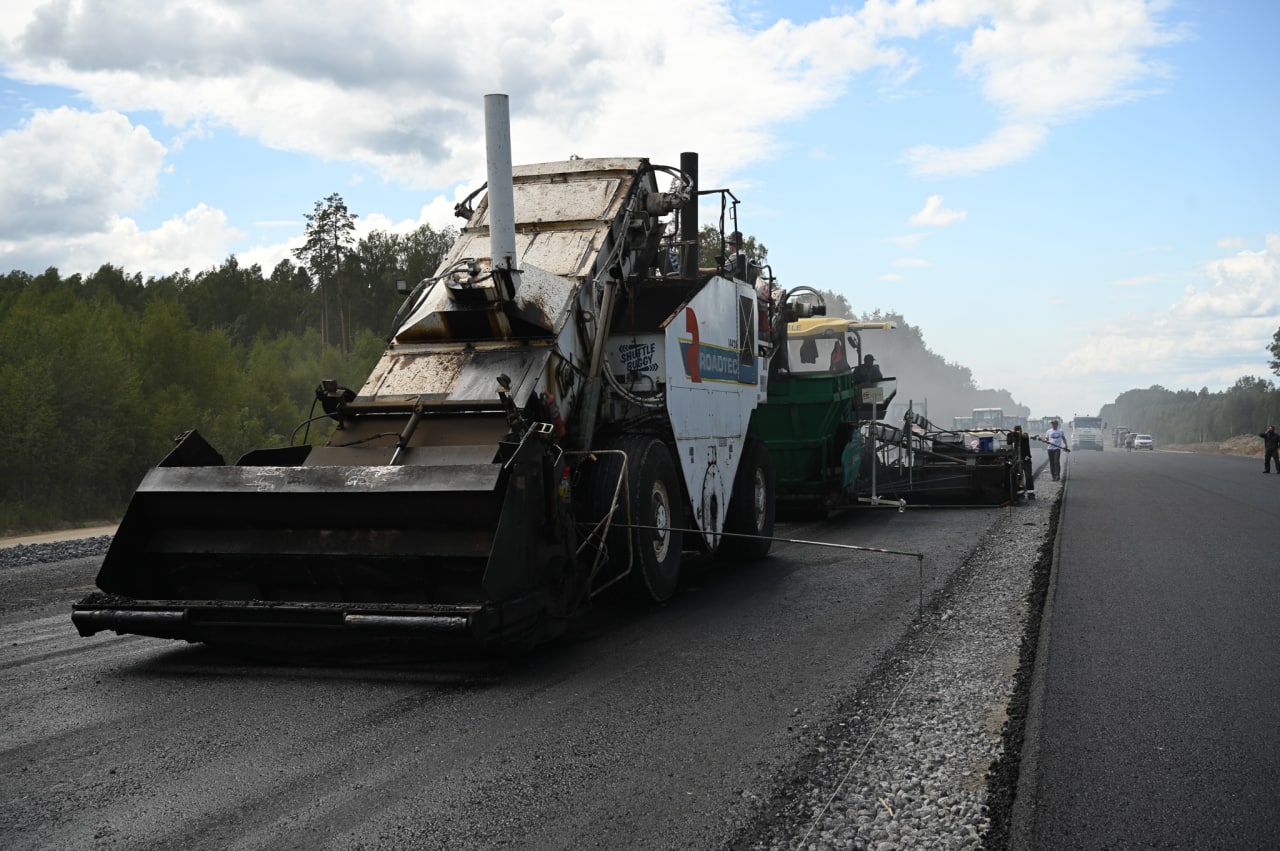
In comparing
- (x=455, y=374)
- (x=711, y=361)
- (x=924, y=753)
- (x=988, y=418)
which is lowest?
(x=924, y=753)

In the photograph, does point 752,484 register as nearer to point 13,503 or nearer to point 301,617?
point 301,617

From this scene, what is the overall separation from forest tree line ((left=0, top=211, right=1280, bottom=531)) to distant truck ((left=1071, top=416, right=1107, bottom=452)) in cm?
4369

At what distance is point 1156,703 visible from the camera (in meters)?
5.35

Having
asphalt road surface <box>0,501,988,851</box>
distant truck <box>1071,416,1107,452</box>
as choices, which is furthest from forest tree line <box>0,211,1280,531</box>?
distant truck <box>1071,416,1107,452</box>

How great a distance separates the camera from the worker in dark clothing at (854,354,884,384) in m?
15.9

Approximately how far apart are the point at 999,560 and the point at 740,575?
2.65m

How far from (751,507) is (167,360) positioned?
2587 centimetres

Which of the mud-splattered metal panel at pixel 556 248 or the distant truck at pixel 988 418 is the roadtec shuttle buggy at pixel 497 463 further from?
the distant truck at pixel 988 418

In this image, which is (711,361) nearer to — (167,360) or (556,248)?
(556,248)

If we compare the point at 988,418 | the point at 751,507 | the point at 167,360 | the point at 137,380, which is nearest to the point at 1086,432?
the point at 988,418

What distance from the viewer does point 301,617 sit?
5.90m

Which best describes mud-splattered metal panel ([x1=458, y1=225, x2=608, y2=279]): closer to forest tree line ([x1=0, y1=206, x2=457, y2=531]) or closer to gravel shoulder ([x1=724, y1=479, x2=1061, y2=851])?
forest tree line ([x1=0, y1=206, x2=457, y2=531])

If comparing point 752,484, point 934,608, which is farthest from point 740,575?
point 934,608

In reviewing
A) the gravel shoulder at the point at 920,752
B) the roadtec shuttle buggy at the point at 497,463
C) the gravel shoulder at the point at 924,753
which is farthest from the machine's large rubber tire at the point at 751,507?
the gravel shoulder at the point at 924,753
